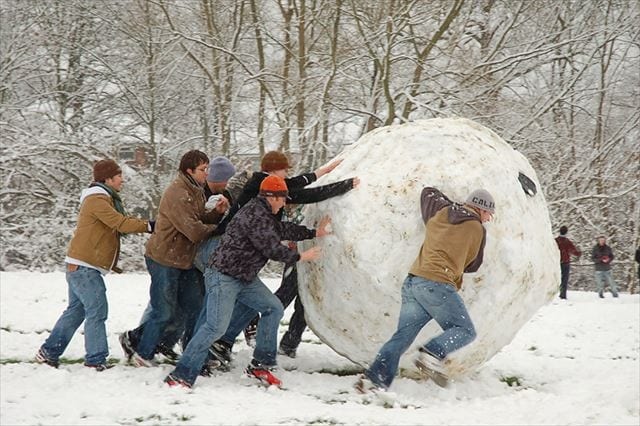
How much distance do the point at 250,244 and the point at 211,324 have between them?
636 millimetres

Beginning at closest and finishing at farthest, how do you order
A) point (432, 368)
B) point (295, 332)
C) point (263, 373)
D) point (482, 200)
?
point (482, 200) < point (432, 368) < point (263, 373) < point (295, 332)

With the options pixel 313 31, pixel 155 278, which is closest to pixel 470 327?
pixel 155 278

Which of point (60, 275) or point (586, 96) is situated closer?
point (60, 275)

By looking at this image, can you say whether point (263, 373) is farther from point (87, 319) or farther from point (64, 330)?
point (64, 330)

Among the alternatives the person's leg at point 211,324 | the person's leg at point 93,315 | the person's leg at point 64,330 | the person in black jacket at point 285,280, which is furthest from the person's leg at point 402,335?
the person's leg at point 64,330

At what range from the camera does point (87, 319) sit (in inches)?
238

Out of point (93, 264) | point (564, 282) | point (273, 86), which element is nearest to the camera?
point (93, 264)

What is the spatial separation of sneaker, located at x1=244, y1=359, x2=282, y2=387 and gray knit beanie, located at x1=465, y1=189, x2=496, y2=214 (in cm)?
189

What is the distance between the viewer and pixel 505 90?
1698 centimetres

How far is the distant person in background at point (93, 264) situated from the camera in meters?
6.00

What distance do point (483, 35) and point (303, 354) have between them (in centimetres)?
1237

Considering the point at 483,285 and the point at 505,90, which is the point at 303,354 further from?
the point at 505,90

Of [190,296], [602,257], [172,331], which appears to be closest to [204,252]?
[190,296]

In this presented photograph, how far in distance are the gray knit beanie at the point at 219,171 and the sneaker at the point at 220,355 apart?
4.33ft
